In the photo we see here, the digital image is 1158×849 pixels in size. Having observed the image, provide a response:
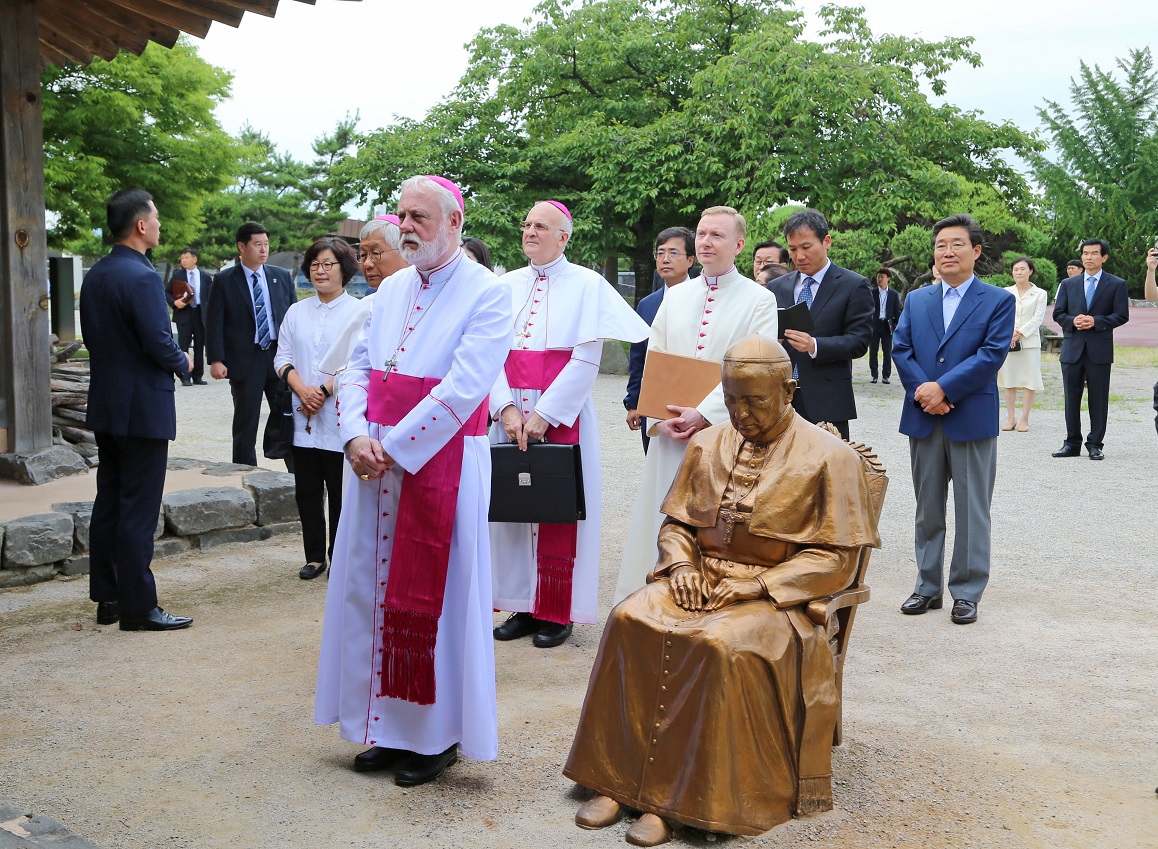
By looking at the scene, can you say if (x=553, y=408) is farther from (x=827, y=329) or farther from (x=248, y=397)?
(x=248, y=397)

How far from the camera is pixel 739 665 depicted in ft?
10.6

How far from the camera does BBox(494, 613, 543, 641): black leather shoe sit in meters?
5.50

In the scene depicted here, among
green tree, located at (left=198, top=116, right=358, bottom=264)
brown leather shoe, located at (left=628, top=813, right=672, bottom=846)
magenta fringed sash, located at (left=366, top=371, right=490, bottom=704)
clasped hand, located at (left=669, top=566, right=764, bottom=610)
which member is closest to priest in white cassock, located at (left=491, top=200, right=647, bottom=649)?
magenta fringed sash, located at (left=366, top=371, right=490, bottom=704)

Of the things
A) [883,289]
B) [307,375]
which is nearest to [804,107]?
[883,289]

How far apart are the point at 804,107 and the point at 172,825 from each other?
54.9 feet

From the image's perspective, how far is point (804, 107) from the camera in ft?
58.9

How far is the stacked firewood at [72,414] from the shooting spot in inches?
353

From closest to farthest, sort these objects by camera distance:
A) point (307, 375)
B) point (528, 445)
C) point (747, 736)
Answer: point (747, 736) → point (528, 445) → point (307, 375)

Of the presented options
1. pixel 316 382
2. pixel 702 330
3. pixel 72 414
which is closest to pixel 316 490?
pixel 316 382

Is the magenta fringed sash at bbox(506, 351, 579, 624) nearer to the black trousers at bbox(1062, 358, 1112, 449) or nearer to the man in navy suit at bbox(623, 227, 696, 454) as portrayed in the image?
the man in navy suit at bbox(623, 227, 696, 454)

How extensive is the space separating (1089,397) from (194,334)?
10.9 m

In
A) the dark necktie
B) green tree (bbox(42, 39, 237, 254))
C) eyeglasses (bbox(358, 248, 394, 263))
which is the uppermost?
green tree (bbox(42, 39, 237, 254))

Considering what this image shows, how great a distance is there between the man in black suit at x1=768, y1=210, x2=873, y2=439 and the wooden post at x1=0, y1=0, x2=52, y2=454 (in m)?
5.24

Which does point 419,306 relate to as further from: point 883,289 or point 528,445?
point 883,289
